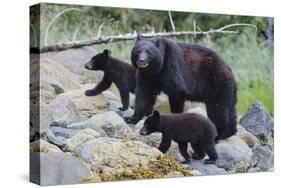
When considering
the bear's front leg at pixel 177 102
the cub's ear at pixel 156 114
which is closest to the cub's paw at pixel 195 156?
the bear's front leg at pixel 177 102

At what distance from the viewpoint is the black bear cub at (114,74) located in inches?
367

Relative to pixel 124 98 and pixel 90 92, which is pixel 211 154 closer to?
pixel 124 98

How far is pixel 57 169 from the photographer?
8758 millimetres

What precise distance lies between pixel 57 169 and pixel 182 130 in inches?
73.0

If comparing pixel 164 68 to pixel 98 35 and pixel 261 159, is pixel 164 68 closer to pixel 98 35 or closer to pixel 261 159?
pixel 98 35

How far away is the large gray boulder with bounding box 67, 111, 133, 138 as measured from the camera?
9117mm

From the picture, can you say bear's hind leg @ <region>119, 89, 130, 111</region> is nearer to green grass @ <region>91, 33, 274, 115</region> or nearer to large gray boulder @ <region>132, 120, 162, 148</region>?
large gray boulder @ <region>132, 120, 162, 148</region>

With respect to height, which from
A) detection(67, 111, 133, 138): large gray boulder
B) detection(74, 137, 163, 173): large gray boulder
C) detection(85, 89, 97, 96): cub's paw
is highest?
detection(85, 89, 97, 96): cub's paw

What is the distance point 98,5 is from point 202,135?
2337 millimetres

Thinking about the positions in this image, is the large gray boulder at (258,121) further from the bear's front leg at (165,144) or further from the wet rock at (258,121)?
the bear's front leg at (165,144)

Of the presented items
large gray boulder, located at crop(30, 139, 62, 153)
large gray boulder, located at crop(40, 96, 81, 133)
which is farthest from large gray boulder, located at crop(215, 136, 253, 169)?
large gray boulder, located at crop(30, 139, 62, 153)

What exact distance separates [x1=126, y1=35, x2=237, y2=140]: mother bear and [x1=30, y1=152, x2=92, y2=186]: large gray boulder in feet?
3.45

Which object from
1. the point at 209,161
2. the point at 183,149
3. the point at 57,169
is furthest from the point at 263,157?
the point at 57,169

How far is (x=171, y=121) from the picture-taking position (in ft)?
31.1
